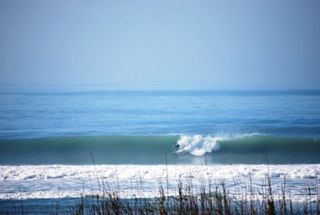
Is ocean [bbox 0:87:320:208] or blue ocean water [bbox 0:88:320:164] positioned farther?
blue ocean water [bbox 0:88:320:164]

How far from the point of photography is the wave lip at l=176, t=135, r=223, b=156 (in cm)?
2198

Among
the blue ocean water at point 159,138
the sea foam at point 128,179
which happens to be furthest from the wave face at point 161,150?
the sea foam at point 128,179

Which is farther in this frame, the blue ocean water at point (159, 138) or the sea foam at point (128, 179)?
the blue ocean water at point (159, 138)

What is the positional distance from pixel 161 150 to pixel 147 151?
0.80m

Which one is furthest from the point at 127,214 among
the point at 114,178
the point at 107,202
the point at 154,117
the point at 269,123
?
the point at 154,117

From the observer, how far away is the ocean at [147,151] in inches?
506

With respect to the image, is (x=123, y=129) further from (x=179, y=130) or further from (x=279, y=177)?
(x=279, y=177)

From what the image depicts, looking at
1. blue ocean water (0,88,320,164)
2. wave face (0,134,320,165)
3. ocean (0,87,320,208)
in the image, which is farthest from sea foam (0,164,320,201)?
wave face (0,134,320,165)

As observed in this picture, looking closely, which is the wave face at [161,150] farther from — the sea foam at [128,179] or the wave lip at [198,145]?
the sea foam at [128,179]

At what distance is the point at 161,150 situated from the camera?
23.0 m

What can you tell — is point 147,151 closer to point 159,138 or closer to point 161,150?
point 161,150

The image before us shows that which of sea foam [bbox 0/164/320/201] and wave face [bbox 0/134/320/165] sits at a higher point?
wave face [bbox 0/134/320/165]

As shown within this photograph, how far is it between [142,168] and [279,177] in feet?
18.5

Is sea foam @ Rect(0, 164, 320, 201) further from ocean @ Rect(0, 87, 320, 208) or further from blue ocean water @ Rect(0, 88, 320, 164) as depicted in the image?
blue ocean water @ Rect(0, 88, 320, 164)
